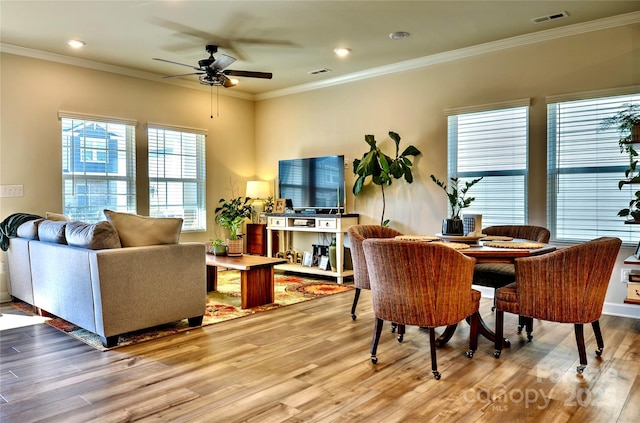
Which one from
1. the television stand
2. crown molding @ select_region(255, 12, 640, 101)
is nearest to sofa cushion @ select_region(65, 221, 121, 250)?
the television stand

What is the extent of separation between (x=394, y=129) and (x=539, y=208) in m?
2.01

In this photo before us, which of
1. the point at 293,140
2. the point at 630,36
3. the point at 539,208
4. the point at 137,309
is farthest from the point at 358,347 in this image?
the point at 293,140

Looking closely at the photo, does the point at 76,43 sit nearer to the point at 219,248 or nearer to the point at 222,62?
the point at 222,62

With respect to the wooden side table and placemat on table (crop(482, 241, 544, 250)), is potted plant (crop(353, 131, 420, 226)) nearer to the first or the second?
the wooden side table

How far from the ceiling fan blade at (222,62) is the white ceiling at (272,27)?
327mm

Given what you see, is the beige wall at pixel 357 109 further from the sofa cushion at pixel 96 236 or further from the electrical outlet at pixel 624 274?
the sofa cushion at pixel 96 236

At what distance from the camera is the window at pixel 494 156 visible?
4832 millimetres

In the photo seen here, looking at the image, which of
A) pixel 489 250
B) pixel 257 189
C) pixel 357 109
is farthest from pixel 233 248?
pixel 489 250

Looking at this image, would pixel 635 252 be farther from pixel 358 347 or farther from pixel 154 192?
pixel 154 192

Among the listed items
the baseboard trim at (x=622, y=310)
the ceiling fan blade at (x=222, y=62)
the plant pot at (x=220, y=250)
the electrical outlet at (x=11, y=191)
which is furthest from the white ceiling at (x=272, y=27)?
the baseboard trim at (x=622, y=310)

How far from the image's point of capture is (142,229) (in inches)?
139

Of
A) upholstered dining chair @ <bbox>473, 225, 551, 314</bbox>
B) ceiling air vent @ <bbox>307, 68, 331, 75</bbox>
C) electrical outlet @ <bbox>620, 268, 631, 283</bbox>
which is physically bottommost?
electrical outlet @ <bbox>620, 268, 631, 283</bbox>

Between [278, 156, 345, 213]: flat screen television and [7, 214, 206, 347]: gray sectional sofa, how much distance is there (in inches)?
109

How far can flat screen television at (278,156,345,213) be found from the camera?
20.4 feet
